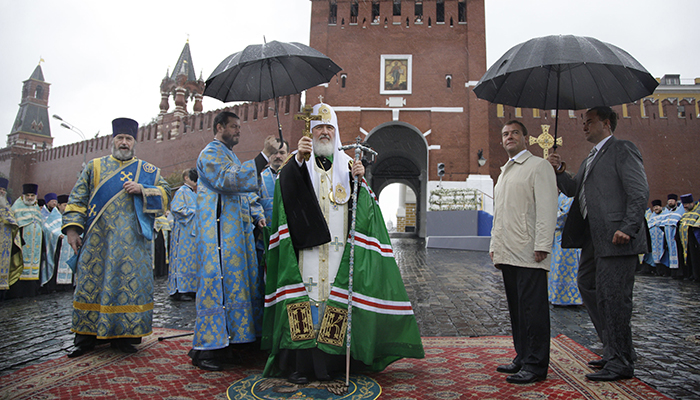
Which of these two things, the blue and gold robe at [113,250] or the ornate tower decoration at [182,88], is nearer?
the blue and gold robe at [113,250]

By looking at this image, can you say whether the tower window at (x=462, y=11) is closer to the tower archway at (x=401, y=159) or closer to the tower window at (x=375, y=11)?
the tower window at (x=375, y=11)

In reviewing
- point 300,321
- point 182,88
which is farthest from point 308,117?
point 182,88

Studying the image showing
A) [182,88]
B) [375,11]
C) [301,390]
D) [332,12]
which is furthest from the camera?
[182,88]

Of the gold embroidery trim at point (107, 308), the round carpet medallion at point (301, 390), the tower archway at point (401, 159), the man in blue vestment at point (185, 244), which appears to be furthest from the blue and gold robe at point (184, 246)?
the tower archway at point (401, 159)

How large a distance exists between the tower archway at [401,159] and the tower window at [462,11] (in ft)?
17.6

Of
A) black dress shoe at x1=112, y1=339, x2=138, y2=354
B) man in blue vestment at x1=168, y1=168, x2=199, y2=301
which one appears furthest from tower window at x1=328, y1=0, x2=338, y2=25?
black dress shoe at x1=112, y1=339, x2=138, y2=354

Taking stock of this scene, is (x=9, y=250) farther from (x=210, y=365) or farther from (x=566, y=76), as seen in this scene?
(x=566, y=76)

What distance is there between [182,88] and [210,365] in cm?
2900

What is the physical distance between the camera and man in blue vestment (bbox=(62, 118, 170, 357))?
3471 millimetres

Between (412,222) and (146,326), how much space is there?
32.4 meters

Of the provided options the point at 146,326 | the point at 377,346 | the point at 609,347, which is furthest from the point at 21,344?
the point at 609,347

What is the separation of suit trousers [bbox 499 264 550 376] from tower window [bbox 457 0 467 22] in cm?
1974

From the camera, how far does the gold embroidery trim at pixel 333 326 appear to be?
2.77 m

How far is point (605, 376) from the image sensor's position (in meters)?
2.73
